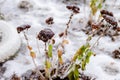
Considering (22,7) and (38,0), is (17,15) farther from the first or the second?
(38,0)

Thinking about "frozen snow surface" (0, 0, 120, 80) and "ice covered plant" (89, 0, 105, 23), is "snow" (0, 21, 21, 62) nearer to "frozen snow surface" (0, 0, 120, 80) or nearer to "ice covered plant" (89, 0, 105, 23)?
"frozen snow surface" (0, 0, 120, 80)

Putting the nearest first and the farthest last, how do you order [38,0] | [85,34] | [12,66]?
1. [12,66]
2. [85,34]
3. [38,0]

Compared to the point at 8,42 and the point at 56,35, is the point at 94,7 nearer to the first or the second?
the point at 56,35

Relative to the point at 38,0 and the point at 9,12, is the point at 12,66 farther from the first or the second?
the point at 38,0

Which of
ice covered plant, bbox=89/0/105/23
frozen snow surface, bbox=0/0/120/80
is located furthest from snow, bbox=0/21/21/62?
ice covered plant, bbox=89/0/105/23

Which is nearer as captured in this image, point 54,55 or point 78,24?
point 54,55

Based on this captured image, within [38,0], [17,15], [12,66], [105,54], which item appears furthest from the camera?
[38,0]

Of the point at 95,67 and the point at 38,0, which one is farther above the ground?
the point at 38,0

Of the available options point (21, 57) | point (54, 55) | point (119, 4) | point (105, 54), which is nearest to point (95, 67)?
point (105, 54)
